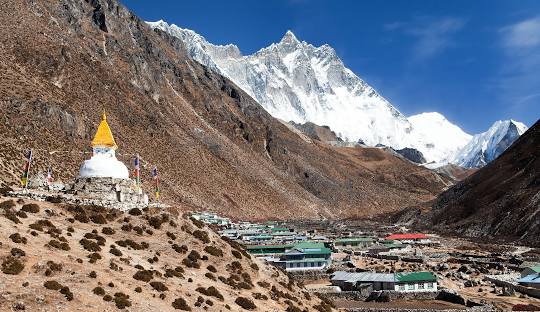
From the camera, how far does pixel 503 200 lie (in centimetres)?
13512

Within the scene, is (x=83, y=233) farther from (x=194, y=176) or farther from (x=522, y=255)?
(x=194, y=176)

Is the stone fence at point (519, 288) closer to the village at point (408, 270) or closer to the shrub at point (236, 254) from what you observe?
the village at point (408, 270)

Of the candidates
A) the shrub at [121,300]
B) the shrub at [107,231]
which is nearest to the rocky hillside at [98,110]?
the shrub at [107,231]

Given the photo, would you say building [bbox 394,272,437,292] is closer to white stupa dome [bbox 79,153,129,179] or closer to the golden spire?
white stupa dome [bbox 79,153,129,179]

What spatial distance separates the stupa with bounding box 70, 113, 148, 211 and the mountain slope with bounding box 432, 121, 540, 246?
90.0 meters

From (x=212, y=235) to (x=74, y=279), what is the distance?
1522cm

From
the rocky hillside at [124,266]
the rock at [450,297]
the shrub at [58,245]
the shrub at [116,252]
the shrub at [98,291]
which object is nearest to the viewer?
the rocky hillside at [124,266]

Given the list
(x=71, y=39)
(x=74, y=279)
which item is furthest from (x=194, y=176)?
(x=74, y=279)

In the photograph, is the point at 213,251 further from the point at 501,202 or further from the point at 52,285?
the point at 501,202

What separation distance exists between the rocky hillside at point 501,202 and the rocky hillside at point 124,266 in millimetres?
86687

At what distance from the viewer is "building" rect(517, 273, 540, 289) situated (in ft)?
210

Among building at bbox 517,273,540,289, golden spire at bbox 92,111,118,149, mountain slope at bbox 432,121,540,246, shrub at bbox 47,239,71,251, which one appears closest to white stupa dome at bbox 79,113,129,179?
golden spire at bbox 92,111,118,149

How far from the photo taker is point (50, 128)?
396 ft

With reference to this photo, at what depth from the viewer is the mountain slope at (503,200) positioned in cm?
12062
